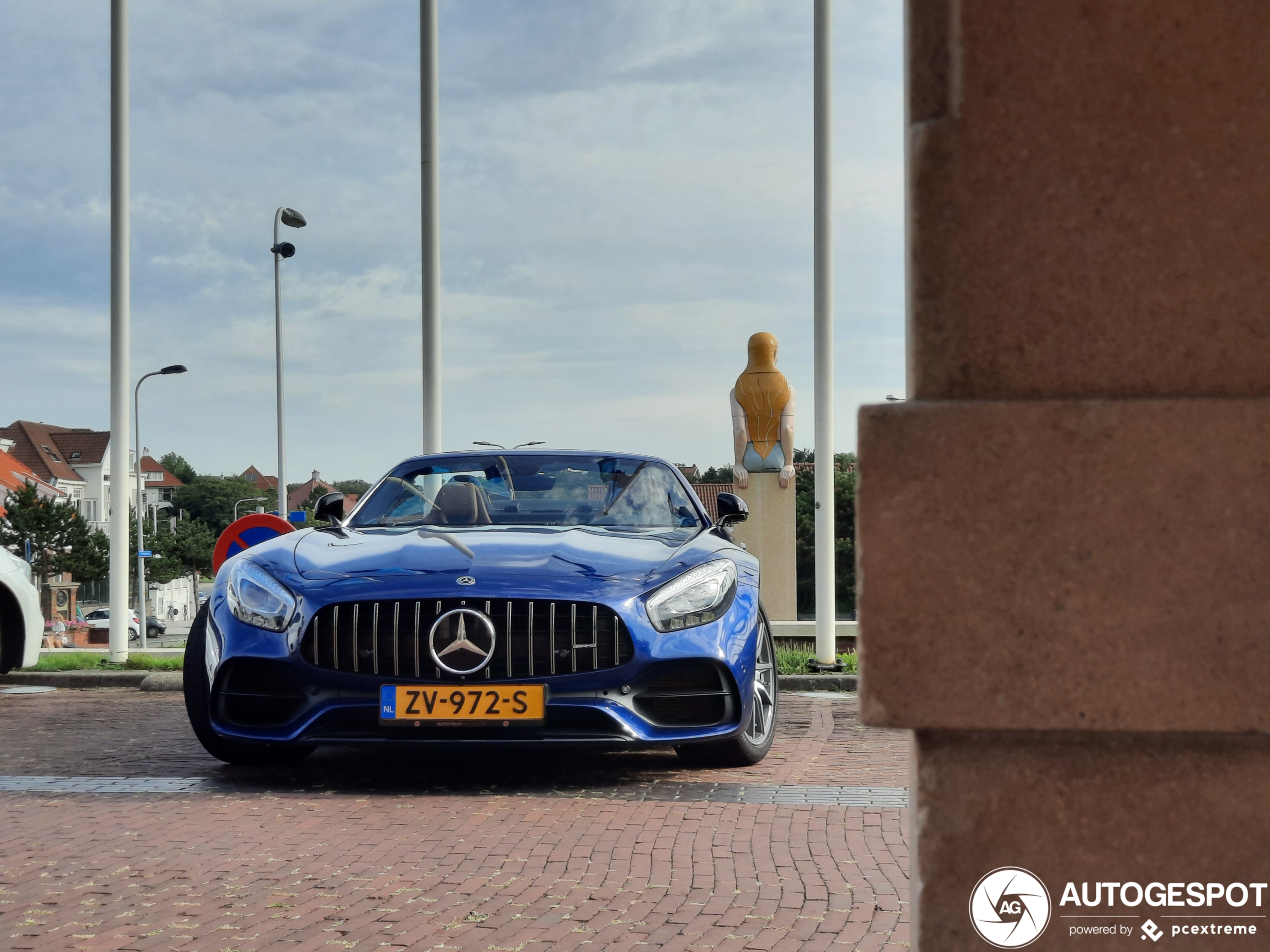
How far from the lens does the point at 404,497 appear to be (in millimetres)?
7078

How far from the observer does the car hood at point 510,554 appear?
5625mm

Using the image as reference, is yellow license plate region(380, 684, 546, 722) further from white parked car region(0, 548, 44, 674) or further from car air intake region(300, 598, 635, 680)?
white parked car region(0, 548, 44, 674)

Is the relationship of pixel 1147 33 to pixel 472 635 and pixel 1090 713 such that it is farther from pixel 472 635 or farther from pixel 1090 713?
pixel 472 635

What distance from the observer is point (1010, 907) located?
2031mm

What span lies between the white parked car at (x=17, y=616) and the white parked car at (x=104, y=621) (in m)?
47.8

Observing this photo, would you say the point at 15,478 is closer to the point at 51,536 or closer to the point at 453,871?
the point at 51,536

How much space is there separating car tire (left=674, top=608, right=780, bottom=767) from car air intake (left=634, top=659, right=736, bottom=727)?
0.30 m

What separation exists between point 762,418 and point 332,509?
826cm

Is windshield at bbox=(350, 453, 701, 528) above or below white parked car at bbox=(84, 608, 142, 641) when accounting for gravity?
above

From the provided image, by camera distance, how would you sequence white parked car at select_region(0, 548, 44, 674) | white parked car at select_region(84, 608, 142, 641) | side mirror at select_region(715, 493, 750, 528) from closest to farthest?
side mirror at select_region(715, 493, 750, 528) → white parked car at select_region(0, 548, 44, 674) → white parked car at select_region(84, 608, 142, 641)

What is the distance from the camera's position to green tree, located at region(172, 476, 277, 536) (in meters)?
141

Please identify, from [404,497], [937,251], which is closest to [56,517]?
[404,497]

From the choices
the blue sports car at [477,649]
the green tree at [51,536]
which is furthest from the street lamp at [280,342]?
the green tree at [51,536]

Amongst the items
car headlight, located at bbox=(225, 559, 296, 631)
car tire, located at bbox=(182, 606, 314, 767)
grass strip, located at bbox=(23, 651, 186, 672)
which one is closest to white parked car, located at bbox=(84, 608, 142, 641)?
grass strip, located at bbox=(23, 651, 186, 672)
